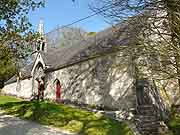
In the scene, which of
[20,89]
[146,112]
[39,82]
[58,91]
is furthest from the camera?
[20,89]

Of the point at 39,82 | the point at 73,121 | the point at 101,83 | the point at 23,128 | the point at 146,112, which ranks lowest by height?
the point at 23,128

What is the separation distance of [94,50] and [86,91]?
361 cm

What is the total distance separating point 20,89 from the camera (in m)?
42.2

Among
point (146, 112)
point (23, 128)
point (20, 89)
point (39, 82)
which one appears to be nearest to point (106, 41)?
point (146, 112)

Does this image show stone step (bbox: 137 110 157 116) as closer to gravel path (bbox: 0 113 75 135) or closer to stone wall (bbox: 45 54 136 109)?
stone wall (bbox: 45 54 136 109)

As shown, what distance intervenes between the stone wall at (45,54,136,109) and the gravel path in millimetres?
6601

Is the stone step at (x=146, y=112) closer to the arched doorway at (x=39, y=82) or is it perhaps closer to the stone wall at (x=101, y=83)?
the stone wall at (x=101, y=83)

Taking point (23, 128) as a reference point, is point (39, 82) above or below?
above

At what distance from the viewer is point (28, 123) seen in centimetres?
1541

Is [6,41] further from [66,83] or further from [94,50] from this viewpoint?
[66,83]

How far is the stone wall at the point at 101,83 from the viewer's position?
2108 cm

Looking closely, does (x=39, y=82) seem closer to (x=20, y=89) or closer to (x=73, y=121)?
(x=20, y=89)

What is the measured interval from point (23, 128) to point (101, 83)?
10.4 metres

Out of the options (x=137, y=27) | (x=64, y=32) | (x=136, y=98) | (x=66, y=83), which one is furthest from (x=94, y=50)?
(x=64, y=32)
